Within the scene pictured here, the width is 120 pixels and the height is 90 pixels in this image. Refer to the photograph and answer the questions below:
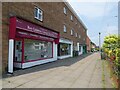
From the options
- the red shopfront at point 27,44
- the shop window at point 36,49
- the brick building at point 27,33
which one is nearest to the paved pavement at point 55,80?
the red shopfront at point 27,44

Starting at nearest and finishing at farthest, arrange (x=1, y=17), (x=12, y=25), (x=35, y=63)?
(x=1, y=17)
(x=12, y=25)
(x=35, y=63)

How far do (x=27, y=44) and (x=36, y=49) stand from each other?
77.2 inches

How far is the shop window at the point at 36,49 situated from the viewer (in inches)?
504

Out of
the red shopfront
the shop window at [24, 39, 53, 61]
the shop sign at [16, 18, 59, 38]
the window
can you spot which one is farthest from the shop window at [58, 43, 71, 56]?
the window

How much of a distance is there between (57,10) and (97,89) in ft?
50.5

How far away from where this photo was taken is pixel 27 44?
506 inches

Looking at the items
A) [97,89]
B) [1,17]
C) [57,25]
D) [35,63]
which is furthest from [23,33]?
[57,25]

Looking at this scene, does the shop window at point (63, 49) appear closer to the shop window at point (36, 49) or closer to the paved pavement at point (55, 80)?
the shop window at point (36, 49)

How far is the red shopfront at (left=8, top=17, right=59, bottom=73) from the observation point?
1009 cm

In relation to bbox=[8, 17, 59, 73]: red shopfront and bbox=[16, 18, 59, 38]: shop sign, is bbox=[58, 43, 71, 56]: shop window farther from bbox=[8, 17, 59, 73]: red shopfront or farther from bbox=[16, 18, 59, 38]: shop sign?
bbox=[16, 18, 59, 38]: shop sign

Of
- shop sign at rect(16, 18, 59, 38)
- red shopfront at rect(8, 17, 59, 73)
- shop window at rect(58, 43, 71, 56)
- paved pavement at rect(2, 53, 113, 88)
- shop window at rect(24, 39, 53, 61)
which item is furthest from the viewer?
shop window at rect(58, 43, 71, 56)

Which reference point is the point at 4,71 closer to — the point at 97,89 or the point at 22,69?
the point at 22,69

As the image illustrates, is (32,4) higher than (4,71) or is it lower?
higher

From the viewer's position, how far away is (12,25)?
10.1 metres
